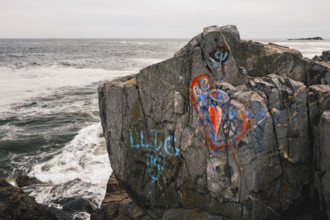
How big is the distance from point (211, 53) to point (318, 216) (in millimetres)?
5203

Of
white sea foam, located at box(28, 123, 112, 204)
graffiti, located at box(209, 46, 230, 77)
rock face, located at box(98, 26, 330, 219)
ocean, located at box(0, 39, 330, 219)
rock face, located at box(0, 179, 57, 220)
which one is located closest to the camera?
rock face, located at box(98, 26, 330, 219)

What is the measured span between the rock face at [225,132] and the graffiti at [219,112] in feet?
0.09

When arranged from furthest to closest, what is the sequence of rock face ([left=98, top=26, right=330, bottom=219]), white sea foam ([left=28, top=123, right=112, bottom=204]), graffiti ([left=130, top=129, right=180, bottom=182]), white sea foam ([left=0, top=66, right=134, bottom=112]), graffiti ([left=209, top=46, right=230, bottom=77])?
1. white sea foam ([left=0, top=66, right=134, bottom=112])
2. white sea foam ([left=28, top=123, right=112, bottom=204])
3. graffiti ([left=130, top=129, right=180, bottom=182])
4. graffiti ([left=209, top=46, right=230, bottom=77])
5. rock face ([left=98, top=26, right=330, bottom=219])

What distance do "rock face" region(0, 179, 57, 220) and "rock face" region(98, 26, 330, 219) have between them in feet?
11.3

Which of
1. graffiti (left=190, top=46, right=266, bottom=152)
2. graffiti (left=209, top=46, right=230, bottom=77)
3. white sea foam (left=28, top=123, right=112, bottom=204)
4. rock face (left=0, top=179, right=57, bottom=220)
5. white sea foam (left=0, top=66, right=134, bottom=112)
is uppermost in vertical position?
graffiti (left=209, top=46, right=230, bottom=77)

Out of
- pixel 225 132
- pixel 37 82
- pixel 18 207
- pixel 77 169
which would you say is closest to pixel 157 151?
pixel 225 132

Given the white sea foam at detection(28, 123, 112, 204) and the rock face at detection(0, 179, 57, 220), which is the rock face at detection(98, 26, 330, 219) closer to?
the rock face at detection(0, 179, 57, 220)

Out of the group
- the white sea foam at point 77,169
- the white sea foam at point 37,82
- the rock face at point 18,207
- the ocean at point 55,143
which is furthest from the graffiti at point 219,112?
the white sea foam at point 37,82

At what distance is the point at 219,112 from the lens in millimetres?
6820

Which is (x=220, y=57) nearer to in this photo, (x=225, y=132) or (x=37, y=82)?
(x=225, y=132)

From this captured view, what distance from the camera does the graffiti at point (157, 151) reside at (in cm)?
743

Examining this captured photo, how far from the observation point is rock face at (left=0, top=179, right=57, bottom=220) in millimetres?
8273

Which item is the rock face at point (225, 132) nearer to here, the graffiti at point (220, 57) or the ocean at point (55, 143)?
the graffiti at point (220, 57)

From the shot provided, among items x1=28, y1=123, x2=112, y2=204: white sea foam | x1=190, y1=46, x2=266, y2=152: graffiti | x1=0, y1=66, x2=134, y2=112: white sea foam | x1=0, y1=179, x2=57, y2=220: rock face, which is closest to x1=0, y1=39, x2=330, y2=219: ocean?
x1=28, y1=123, x2=112, y2=204: white sea foam
